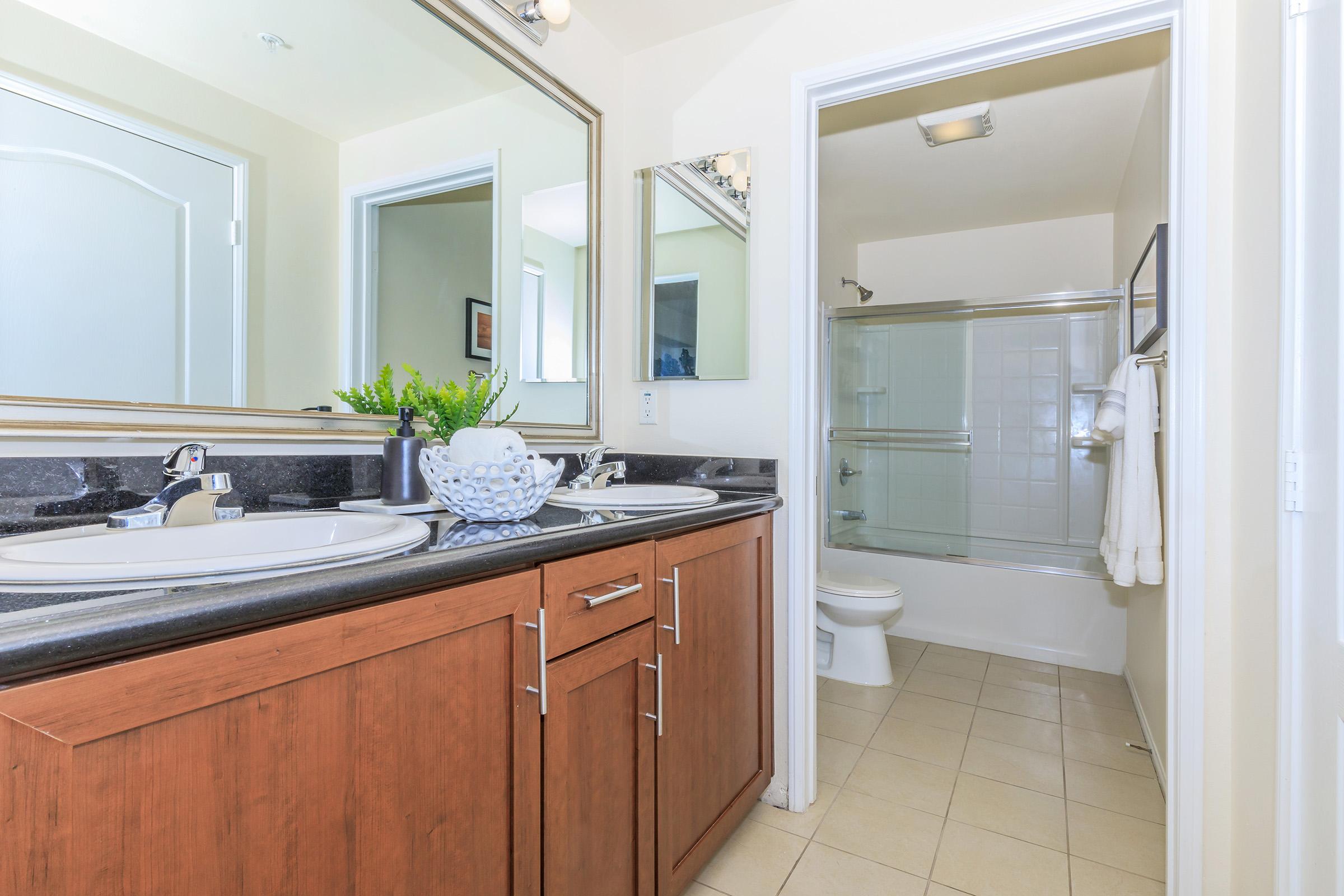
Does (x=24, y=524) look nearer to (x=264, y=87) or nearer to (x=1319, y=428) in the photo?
(x=264, y=87)

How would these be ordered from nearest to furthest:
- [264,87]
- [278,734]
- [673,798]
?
[278,734] → [264,87] → [673,798]

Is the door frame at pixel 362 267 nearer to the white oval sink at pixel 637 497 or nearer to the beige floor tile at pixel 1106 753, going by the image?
the white oval sink at pixel 637 497

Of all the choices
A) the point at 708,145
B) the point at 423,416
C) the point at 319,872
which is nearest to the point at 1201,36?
the point at 708,145

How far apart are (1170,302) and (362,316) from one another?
1820 mm

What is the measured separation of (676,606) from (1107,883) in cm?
128

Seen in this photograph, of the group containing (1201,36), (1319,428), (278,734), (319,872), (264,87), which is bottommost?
(319,872)

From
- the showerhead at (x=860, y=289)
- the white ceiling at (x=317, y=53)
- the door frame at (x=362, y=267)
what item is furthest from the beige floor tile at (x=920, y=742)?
the showerhead at (x=860, y=289)

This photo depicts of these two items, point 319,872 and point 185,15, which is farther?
point 185,15

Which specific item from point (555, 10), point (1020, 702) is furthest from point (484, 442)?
point (1020, 702)

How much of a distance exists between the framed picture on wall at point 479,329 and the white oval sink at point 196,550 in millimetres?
691

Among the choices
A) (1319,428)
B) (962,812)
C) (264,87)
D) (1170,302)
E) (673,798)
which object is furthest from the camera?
(962,812)

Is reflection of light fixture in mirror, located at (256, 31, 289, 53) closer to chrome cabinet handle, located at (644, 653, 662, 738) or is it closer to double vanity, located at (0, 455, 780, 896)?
double vanity, located at (0, 455, 780, 896)

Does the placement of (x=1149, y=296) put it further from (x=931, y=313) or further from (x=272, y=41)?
(x=272, y=41)

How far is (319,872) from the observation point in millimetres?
682
